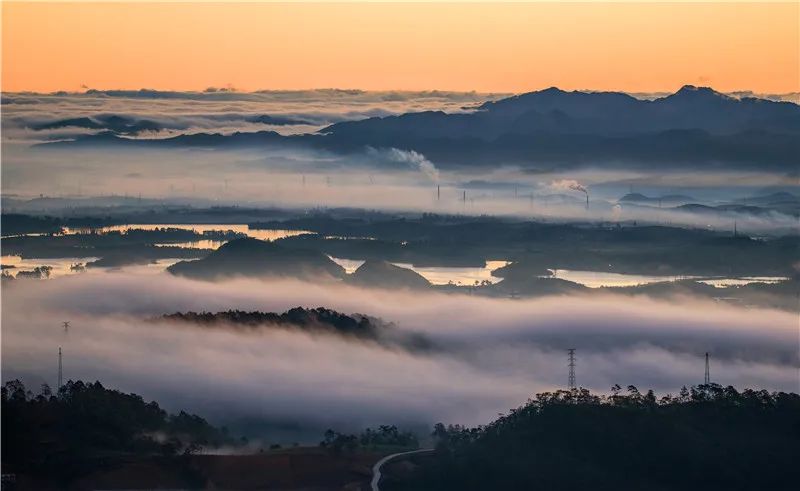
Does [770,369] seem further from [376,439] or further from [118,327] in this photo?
[376,439]

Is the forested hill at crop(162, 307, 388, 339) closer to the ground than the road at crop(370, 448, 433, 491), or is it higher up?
higher up

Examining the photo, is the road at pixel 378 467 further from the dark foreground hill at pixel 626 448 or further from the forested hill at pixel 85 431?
the forested hill at pixel 85 431

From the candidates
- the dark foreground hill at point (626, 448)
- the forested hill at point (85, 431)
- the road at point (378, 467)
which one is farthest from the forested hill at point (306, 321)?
the road at point (378, 467)

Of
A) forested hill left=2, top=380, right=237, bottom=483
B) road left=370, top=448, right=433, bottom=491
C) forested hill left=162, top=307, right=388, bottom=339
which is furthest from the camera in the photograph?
forested hill left=162, top=307, right=388, bottom=339

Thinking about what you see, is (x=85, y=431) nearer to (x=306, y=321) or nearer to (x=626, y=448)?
(x=626, y=448)

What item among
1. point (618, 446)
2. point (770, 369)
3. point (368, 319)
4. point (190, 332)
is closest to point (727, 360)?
point (770, 369)

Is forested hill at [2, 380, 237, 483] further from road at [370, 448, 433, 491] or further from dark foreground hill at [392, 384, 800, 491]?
dark foreground hill at [392, 384, 800, 491]

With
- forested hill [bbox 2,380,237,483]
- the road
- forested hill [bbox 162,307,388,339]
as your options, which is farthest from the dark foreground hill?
forested hill [bbox 162,307,388,339]

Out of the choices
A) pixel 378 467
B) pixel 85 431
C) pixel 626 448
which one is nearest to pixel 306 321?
pixel 85 431

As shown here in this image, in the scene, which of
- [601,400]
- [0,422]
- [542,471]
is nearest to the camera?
[542,471]
